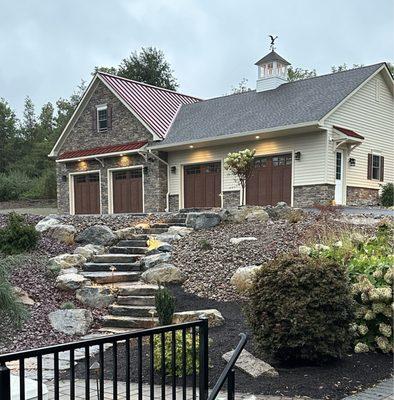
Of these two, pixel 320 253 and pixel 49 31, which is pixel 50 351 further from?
pixel 49 31

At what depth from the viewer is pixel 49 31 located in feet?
53.6

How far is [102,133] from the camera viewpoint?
21906 millimetres

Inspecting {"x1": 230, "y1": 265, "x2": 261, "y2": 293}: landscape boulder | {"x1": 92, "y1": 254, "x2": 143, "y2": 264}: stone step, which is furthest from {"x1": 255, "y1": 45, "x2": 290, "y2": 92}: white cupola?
{"x1": 230, "y1": 265, "x2": 261, "y2": 293}: landscape boulder

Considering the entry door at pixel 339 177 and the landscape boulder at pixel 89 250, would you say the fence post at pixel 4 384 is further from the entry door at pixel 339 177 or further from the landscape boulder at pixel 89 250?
the entry door at pixel 339 177

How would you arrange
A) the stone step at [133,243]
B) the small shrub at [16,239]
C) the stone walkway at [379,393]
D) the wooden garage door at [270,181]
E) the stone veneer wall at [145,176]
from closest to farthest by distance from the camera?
the stone walkway at [379,393] → the small shrub at [16,239] → the stone step at [133,243] → the wooden garage door at [270,181] → the stone veneer wall at [145,176]

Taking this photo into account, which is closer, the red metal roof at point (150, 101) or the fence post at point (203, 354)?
the fence post at point (203, 354)

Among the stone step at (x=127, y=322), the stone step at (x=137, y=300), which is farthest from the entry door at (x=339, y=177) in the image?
the stone step at (x=127, y=322)

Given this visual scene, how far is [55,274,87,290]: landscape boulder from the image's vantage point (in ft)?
25.4

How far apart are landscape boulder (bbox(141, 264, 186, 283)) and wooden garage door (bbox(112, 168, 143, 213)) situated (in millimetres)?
12450

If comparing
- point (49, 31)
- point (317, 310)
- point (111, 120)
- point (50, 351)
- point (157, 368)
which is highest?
point (49, 31)

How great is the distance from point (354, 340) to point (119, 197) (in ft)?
56.1

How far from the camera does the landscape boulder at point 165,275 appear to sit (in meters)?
7.94

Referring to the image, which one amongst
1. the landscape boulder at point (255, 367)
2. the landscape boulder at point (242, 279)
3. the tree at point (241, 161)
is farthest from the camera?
the tree at point (241, 161)

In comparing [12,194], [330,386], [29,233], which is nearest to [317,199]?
[29,233]
